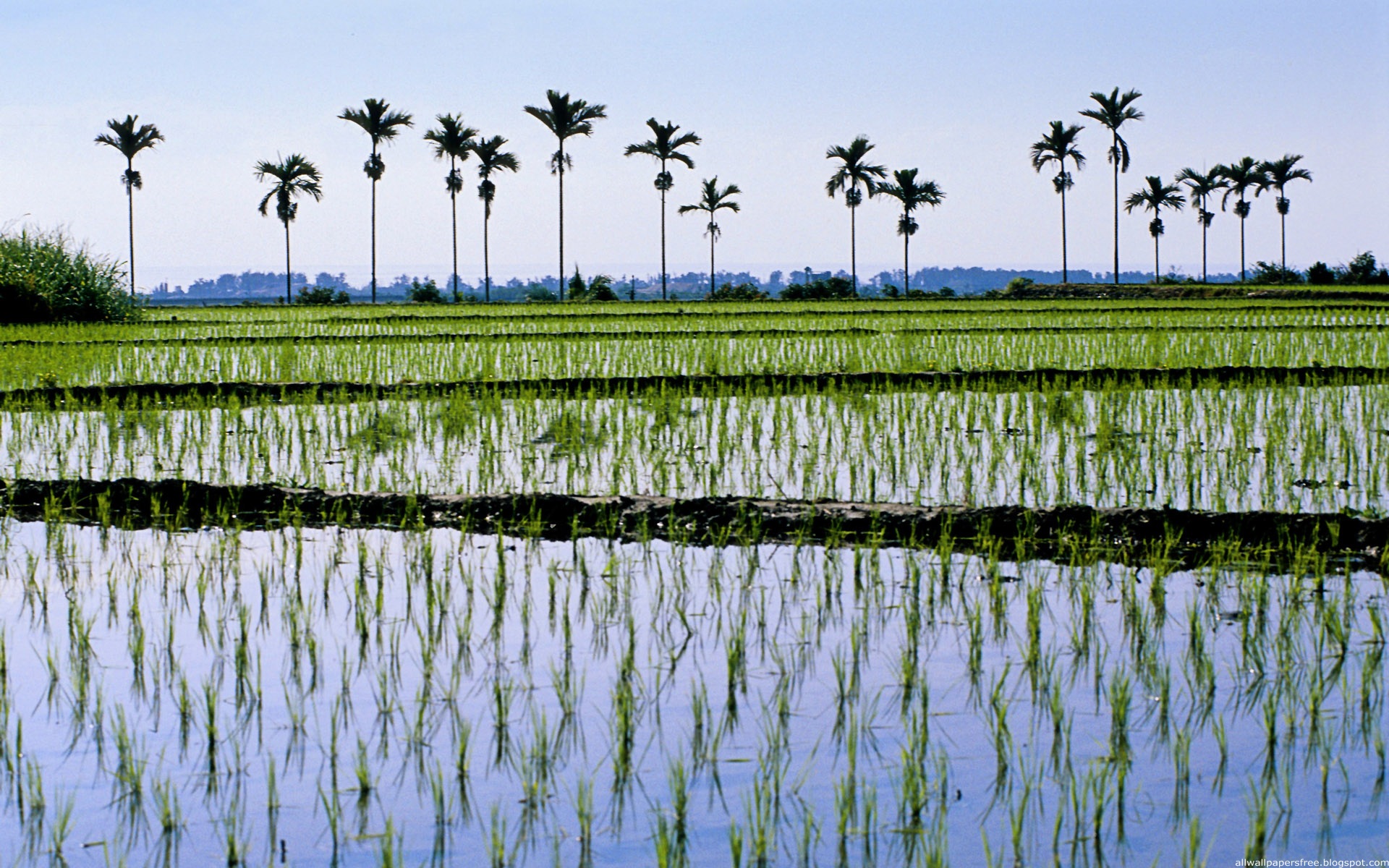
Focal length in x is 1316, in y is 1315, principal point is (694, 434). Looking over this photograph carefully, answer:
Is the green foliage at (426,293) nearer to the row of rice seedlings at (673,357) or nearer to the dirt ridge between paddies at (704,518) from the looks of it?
the row of rice seedlings at (673,357)

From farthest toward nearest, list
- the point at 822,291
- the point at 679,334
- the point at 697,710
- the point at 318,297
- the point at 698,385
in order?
Result: the point at 822,291 < the point at 318,297 < the point at 679,334 < the point at 698,385 < the point at 697,710

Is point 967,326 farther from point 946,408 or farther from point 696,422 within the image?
point 696,422

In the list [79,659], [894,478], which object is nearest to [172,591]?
[79,659]

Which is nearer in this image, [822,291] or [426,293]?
[426,293]

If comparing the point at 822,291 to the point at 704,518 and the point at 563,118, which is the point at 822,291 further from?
the point at 704,518

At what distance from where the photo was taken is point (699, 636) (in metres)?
3.59

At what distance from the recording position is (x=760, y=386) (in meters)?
9.52

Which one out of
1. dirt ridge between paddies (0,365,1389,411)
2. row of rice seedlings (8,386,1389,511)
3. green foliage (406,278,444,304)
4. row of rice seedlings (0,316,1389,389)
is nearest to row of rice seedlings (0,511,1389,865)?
row of rice seedlings (8,386,1389,511)

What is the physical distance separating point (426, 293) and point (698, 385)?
27.5 m

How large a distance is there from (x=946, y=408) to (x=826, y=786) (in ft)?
20.2

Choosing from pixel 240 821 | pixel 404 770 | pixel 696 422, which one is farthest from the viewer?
pixel 696 422

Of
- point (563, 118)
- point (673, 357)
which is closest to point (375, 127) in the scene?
point (563, 118)

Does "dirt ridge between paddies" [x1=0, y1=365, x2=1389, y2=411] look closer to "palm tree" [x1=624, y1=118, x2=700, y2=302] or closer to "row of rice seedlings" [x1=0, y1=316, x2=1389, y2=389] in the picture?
"row of rice seedlings" [x1=0, y1=316, x2=1389, y2=389]

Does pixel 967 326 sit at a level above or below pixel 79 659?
above
